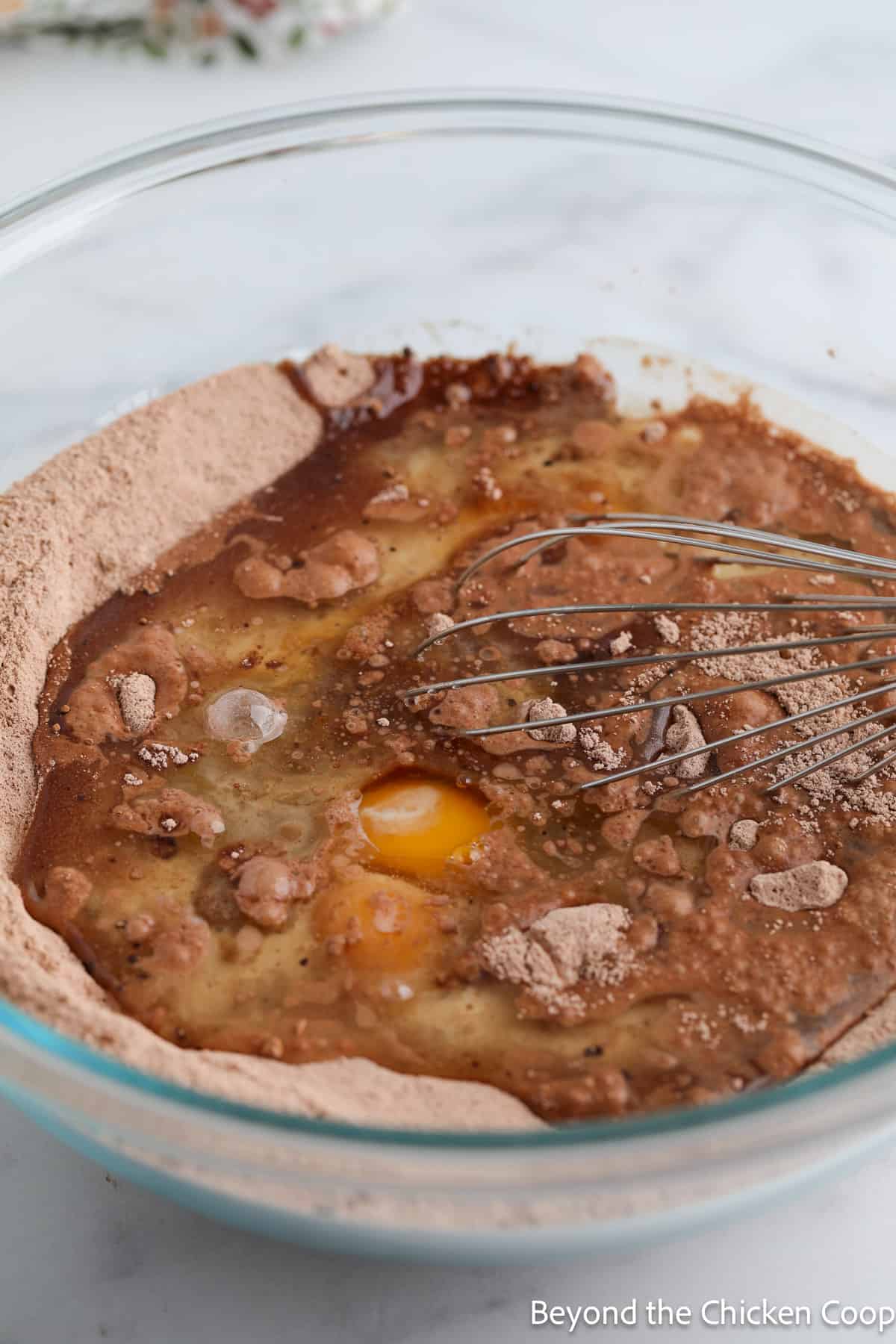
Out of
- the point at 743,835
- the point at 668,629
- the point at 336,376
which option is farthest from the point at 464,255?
the point at 743,835

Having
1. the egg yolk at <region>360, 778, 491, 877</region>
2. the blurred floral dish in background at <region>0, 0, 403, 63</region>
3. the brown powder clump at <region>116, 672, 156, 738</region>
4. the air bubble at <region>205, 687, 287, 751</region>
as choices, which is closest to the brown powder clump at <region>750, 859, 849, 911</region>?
the egg yolk at <region>360, 778, 491, 877</region>

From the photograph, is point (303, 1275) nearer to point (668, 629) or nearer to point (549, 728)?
point (549, 728)

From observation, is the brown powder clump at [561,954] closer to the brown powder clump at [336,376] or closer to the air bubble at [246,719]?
the air bubble at [246,719]

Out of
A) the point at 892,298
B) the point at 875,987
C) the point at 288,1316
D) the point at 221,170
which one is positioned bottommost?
the point at 288,1316

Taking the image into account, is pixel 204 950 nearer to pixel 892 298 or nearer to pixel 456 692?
pixel 456 692

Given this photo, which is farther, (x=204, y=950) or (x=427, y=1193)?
(x=204, y=950)

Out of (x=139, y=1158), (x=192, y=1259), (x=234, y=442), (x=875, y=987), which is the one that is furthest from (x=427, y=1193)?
(x=234, y=442)

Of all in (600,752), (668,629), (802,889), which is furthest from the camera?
(668,629)

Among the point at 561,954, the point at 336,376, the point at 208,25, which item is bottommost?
the point at 561,954
